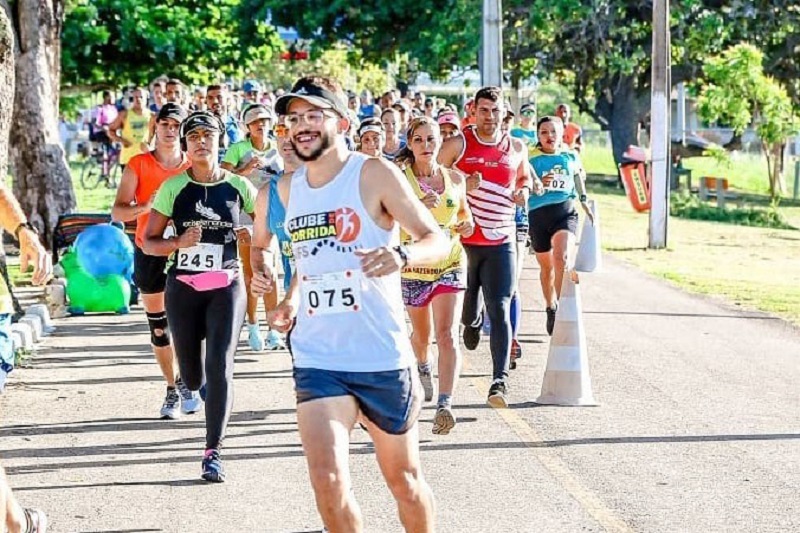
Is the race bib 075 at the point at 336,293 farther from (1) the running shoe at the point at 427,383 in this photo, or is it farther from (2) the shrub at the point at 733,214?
(2) the shrub at the point at 733,214

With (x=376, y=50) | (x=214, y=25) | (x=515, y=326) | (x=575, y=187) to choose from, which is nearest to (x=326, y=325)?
(x=515, y=326)

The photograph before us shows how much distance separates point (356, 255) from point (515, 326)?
21.4 feet

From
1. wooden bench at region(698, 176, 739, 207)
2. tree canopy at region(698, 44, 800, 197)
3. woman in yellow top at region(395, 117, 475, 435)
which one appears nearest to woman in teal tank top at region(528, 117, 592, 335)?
woman in yellow top at region(395, 117, 475, 435)

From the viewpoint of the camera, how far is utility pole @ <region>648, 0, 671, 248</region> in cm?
2439

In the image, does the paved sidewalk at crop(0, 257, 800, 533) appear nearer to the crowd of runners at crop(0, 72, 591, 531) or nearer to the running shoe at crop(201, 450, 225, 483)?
the running shoe at crop(201, 450, 225, 483)

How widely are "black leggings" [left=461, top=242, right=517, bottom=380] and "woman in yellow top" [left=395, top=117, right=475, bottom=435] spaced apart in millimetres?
671

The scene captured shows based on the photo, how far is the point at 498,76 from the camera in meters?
30.7

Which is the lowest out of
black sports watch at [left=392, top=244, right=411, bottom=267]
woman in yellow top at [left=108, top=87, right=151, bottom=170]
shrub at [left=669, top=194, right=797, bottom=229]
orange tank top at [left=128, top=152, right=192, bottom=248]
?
shrub at [left=669, top=194, right=797, bottom=229]

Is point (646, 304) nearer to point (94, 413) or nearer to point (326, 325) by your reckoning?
point (94, 413)

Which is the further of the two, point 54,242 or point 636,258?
point 636,258

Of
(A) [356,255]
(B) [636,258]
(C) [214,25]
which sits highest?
(C) [214,25]

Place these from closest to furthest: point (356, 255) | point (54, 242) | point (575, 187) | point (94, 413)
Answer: point (356, 255) < point (94, 413) < point (575, 187) < point (54, 242)

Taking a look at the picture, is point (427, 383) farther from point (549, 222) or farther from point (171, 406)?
point (549, 222)

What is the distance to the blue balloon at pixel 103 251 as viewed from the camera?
16.5 m
